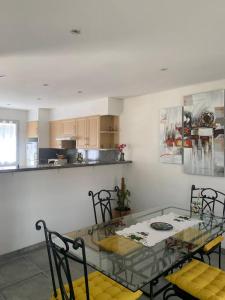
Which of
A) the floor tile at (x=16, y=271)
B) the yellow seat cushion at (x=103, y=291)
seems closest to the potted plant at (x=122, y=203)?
the floor tile at (x=16, y=271)

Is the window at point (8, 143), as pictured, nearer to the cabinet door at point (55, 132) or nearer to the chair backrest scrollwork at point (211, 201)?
the cabinet door at point (55, 132)

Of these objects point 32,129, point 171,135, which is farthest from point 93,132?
point 32,129

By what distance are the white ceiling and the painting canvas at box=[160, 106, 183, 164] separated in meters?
0.45

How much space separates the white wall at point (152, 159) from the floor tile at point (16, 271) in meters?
2.28

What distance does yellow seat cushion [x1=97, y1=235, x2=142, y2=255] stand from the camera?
1.92 metres

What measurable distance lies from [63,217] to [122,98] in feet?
8.36

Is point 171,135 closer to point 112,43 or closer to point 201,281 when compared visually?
point 112,43

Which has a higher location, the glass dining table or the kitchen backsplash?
the kitchen backsplash

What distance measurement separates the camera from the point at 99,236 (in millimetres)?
2232

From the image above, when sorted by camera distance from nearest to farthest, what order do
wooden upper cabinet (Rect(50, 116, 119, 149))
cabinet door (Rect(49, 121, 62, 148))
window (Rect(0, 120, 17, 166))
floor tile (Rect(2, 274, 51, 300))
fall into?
1. floor tile (Rect(2, 274, 51, 300))
2. wooden upper cabinet (Rect(50, 116, 119, 149))
3. cabinet door (Rect(49, 121, 62, 148))
4. window (Rect(0, 120, 17, 166))

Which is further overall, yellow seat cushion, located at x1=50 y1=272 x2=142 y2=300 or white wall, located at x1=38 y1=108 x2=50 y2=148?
white wall, located at x1=38 y1=108 x2=50 y2=148

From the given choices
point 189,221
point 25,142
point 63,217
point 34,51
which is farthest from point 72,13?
point 25,142

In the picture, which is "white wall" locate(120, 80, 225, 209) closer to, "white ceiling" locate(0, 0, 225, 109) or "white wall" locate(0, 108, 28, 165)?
"white ceiling" locate(0, 0, 225, 109)

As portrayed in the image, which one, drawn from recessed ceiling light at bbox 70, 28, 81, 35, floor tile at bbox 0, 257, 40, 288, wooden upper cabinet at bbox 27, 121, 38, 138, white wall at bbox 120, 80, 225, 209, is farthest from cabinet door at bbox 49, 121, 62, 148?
recessed ceiling light at bbox 70, 28, 81, 35
